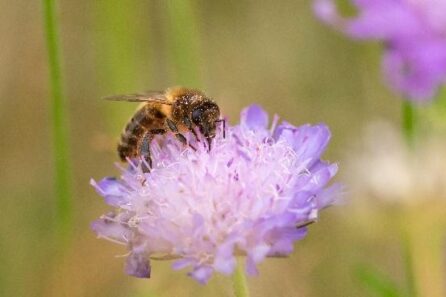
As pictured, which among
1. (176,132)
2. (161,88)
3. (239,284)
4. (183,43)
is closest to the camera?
(239,284)

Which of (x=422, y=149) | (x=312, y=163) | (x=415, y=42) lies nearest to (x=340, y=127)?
(x=422, y=149)

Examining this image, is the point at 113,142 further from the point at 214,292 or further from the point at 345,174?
the point at 345,174

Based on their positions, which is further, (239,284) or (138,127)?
(138,127)

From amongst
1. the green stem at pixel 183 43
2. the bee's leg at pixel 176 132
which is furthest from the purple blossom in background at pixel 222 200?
the green stem at pixel 183 43

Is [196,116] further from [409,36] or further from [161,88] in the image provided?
[161,88]

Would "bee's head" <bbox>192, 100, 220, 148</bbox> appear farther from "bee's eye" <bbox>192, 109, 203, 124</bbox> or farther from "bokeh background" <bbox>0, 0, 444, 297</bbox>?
"bokeh background" <bbox>0, 0, 444, 297</bbox>

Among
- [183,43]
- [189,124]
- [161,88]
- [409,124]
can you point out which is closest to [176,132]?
[189,124]

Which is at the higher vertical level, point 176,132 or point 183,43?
point 183,43
